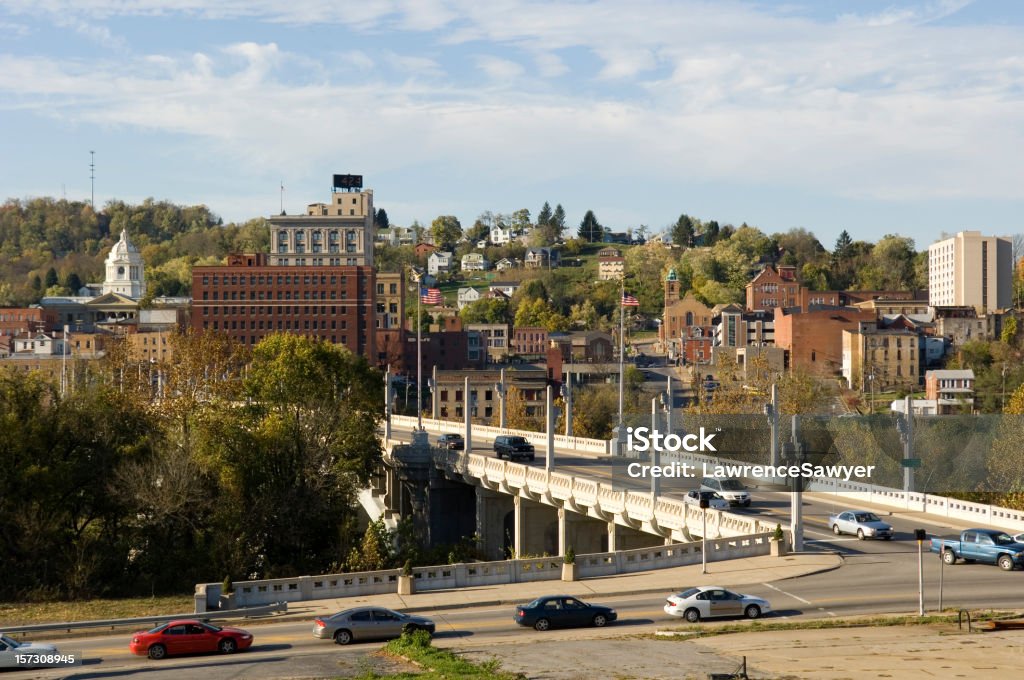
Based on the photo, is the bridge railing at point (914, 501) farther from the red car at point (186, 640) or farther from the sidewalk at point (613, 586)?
the red car at point (186, 640)

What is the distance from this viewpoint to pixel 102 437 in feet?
232

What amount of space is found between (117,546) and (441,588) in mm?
25095

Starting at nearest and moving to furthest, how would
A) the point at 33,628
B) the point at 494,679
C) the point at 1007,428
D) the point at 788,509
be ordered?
the point at 494,679
the point at 33,628
the point at 788,509
the point at 1007,428

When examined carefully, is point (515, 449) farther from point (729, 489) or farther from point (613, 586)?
point (613, 586)

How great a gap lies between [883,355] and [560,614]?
525ft

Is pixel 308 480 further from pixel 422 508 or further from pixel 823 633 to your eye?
pixel 823 633

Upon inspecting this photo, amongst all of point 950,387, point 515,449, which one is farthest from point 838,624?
point 950,387

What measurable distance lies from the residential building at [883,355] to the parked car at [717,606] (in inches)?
5960

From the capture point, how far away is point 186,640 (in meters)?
38.8

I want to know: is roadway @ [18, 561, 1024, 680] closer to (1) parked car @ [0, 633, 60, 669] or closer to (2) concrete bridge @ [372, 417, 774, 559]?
(1) parked car @ [0, 633, 60, 669]

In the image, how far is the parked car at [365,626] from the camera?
39438mm

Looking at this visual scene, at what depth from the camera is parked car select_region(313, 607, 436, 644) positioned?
3944 centimetres

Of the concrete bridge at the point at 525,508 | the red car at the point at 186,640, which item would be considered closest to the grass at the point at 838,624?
the concrete bridge at the point at 525,508

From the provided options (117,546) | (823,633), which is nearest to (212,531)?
(117,546)
